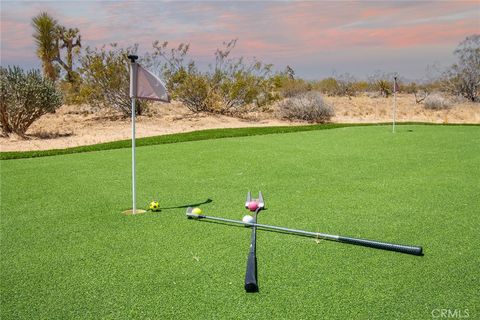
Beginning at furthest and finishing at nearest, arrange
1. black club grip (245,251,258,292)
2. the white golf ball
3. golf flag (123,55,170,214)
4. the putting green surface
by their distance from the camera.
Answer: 1. golf flag (123,55,170,214)
2. the white golf ball
3. black club grip (245,251,258,292)
4. the putting green surface

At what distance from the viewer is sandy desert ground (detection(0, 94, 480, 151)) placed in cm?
1429

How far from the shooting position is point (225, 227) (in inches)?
182

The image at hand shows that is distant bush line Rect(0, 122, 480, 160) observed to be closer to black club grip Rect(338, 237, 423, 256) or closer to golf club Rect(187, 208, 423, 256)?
golf club Rect(187, 208, 423, 256)

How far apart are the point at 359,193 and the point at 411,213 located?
1.01 m

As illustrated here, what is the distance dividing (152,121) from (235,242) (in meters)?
15.5

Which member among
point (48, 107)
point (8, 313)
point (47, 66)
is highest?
point (47, 66)

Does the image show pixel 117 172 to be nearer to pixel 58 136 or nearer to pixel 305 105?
pixel 58 136

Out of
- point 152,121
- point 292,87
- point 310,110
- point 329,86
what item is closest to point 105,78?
point 152,121

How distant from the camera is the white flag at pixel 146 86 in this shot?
504 cm

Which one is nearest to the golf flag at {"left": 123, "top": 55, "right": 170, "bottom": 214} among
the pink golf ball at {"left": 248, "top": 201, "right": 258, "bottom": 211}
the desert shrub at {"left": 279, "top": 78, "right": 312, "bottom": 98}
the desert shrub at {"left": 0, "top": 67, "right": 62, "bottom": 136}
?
the pink golf ball at {"left": 248, "top": 201, "right": 258, "bottom": 211}

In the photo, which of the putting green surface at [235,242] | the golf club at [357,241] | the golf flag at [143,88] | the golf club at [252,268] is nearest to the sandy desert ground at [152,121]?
the putting green surface at [235,242]

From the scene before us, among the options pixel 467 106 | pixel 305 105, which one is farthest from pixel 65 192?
pixel 467 106

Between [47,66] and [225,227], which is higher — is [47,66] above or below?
above

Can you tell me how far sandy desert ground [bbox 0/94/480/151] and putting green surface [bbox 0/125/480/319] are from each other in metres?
6.37
